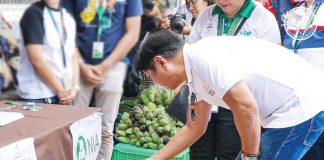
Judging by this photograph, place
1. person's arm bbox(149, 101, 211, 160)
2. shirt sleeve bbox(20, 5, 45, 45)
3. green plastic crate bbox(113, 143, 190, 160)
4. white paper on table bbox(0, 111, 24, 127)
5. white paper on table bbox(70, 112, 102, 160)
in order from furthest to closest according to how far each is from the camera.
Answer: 1. green plastic crate bbox(113, 143, 190, 160)
2. white paper on table bbox(70, 112, 102, 160)
3. white paper on table bbox(0, 111, 24, 127)
4. person's arm bbox(149, 101, 211, 160)
5. shirt sleeve bbox(20, 5, 45, 45)

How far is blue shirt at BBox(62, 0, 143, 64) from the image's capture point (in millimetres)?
577

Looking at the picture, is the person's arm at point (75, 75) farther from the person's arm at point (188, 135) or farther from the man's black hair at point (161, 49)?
the person's arm at point (188, 135)

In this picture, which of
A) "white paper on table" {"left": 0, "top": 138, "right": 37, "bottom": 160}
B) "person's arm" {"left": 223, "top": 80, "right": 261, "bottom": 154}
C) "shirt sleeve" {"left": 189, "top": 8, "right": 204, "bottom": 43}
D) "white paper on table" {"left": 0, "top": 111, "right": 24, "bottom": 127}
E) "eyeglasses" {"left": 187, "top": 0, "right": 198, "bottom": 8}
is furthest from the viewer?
"eyeglasses" {"left": 187, "top": 0, "right": 198, "bottom": 8}

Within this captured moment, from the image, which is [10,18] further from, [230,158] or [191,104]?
[230,158]

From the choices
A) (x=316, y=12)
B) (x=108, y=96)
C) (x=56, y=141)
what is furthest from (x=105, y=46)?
(x=316, y=12)

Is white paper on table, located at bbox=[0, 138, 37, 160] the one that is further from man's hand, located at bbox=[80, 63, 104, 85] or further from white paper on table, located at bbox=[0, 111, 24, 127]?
man's hand, located at bbox=[80, 63, 104, 85]

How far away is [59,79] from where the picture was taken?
611 millimetres

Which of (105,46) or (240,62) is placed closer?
(105,46)

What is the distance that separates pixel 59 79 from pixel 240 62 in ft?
2.55

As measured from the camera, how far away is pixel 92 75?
23.8 inches

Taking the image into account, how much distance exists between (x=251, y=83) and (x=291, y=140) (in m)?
0.25

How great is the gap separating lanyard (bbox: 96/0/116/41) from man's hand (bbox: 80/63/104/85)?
0.05 m

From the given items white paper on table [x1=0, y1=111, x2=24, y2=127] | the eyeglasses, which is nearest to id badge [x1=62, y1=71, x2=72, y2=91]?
white paper on table [x1=0, y1=111, x2=24, y2=127]

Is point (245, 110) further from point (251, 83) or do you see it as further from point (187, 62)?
point (187, 62)
